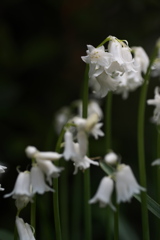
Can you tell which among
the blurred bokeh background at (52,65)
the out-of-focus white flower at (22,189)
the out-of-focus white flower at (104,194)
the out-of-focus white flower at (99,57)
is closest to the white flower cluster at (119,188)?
the out-of-focus white flower at (104,194)

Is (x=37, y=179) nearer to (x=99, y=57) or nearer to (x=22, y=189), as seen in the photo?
(x=22, y=189)

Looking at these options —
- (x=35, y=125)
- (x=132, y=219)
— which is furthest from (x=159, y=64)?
(x=35, y=125)

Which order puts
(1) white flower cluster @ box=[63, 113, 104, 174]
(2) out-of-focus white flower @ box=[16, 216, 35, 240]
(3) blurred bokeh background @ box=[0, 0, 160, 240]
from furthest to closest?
(3) blurred bokeh background @ box=[0, 0, 160, 240] → (2) out-of-focus white flower @ box=[16, 216, 35, 240] → (1) white flower cluster @ box=[63, 113, 104, 174]

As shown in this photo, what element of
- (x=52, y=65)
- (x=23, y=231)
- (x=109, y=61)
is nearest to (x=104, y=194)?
(x=23, y=231)

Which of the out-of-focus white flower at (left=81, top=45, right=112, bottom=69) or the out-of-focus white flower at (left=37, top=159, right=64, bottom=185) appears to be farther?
the out-of-focus white flower at (left=81, top=45, right=112, bottom=69)

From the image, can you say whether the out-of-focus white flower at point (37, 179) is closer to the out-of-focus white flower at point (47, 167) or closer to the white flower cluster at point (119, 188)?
the out-of-focus white flower at point (47, 167)

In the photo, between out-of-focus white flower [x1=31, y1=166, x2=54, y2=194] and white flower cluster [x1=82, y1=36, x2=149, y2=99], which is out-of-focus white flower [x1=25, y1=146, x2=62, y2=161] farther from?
white flower cluster [x1=82, y1=36, x2=149, y2=99]

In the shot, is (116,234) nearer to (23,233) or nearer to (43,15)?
(23,233)

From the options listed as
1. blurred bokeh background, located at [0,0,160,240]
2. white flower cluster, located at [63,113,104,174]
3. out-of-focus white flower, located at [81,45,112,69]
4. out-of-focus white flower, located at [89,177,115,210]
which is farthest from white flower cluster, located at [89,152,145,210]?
blurred bokeh background, located at [0,0,160,240]
